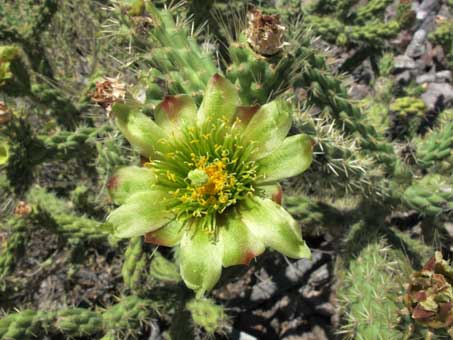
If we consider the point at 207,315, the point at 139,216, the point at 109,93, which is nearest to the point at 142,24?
the point at 109,93

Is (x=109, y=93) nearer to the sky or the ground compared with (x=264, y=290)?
nearer to the sky

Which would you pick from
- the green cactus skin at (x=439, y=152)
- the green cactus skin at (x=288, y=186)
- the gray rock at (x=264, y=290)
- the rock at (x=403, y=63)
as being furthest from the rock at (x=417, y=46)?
the gray rock at (x=264, y=290)

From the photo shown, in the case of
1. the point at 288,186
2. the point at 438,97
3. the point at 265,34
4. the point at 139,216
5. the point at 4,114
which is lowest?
the point at 288,186

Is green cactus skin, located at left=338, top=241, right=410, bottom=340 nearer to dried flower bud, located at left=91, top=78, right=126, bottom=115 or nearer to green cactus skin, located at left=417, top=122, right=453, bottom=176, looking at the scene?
green cactus skin, located at left=417, top=122, right=453, bottom=176

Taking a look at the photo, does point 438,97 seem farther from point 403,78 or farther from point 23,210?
point 23,210

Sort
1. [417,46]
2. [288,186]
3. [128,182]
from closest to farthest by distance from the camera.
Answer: [128,182] → [288,186] → [417,46]

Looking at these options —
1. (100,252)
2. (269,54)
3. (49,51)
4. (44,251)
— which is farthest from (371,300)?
(49,51)

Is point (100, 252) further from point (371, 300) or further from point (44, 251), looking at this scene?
point (371, 300)
